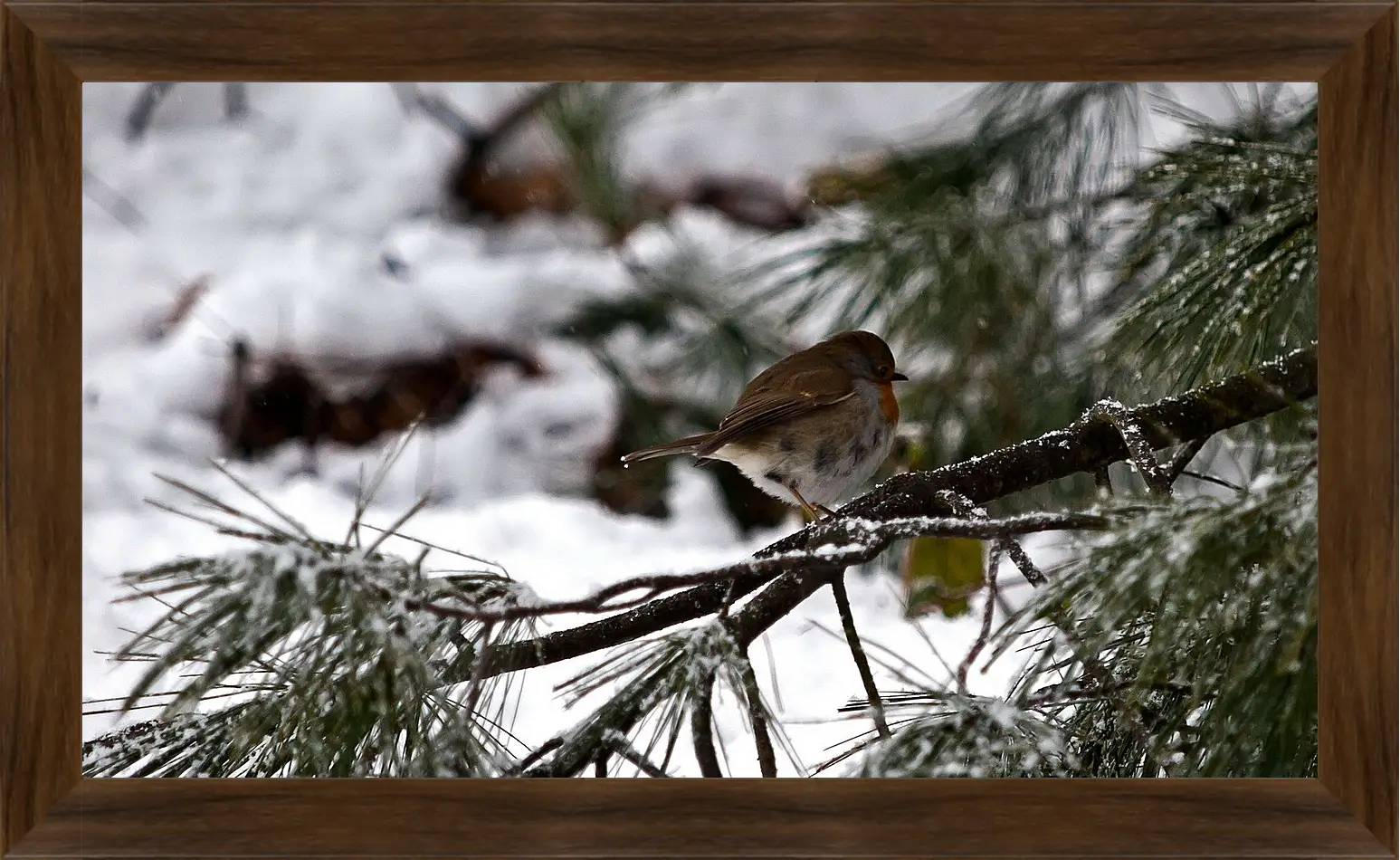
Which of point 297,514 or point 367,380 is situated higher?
point 367,380

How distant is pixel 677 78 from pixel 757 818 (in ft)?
1.77

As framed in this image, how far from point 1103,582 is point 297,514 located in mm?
728

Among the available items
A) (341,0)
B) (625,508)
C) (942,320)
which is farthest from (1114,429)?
(625,508)

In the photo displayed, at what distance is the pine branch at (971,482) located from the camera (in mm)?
817

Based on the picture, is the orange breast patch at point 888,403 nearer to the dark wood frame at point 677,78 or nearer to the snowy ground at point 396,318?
the snowy ground at point 396,318

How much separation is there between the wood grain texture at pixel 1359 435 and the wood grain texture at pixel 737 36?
0.05 metres

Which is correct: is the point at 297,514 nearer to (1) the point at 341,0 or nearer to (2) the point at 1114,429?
(1) the point at 341,0

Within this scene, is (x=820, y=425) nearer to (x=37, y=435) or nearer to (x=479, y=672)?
(x=479, y=672)

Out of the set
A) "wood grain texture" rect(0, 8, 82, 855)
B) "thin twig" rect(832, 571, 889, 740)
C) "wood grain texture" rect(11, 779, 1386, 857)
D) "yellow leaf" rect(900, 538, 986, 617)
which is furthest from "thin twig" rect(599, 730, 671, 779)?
"yellow leaf" rect(900, 538, 986, 617)

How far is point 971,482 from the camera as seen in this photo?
96cm

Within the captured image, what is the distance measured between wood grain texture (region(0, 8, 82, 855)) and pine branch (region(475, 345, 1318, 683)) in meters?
0.33

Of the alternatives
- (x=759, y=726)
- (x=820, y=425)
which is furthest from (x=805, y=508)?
(x=759, y=726)

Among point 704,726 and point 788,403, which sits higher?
point 788,403

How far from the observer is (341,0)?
2.61 feet
